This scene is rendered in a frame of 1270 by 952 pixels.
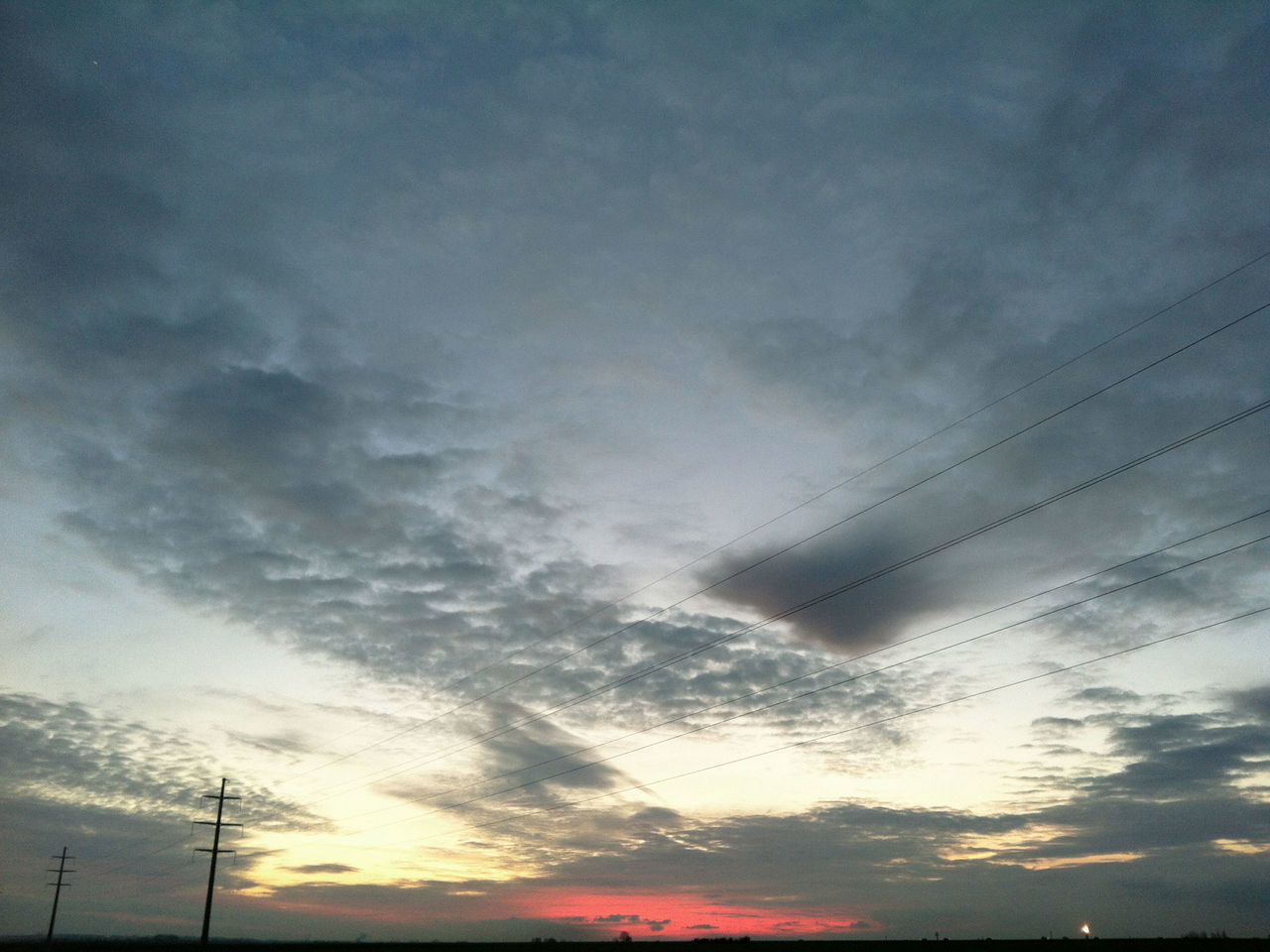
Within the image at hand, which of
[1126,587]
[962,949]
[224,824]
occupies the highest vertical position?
[1126,587]

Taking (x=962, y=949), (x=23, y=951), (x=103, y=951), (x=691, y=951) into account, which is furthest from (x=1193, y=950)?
(x=23, y=951)

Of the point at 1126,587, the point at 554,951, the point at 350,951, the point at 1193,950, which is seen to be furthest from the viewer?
the point at 554,951

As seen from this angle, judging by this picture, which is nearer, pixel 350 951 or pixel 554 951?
pixel 350 951

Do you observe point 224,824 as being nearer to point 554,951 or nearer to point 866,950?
point 554,951

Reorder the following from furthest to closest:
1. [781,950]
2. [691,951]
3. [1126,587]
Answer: [691,951], [781,950], [1126,587]

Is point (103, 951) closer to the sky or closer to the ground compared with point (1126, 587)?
closer to the ground

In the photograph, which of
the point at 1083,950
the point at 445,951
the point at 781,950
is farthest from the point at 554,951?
the point at 1083,950

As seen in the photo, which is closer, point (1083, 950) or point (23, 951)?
point (1083, 950)

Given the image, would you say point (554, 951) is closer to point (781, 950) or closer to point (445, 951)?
point (445, 951)

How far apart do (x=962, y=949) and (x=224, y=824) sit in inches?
2797

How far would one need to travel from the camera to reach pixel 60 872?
5221 inches

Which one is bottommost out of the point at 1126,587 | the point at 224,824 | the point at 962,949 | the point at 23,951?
the point at 23,951

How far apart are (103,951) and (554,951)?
57212mm

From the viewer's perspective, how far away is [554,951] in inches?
3841
